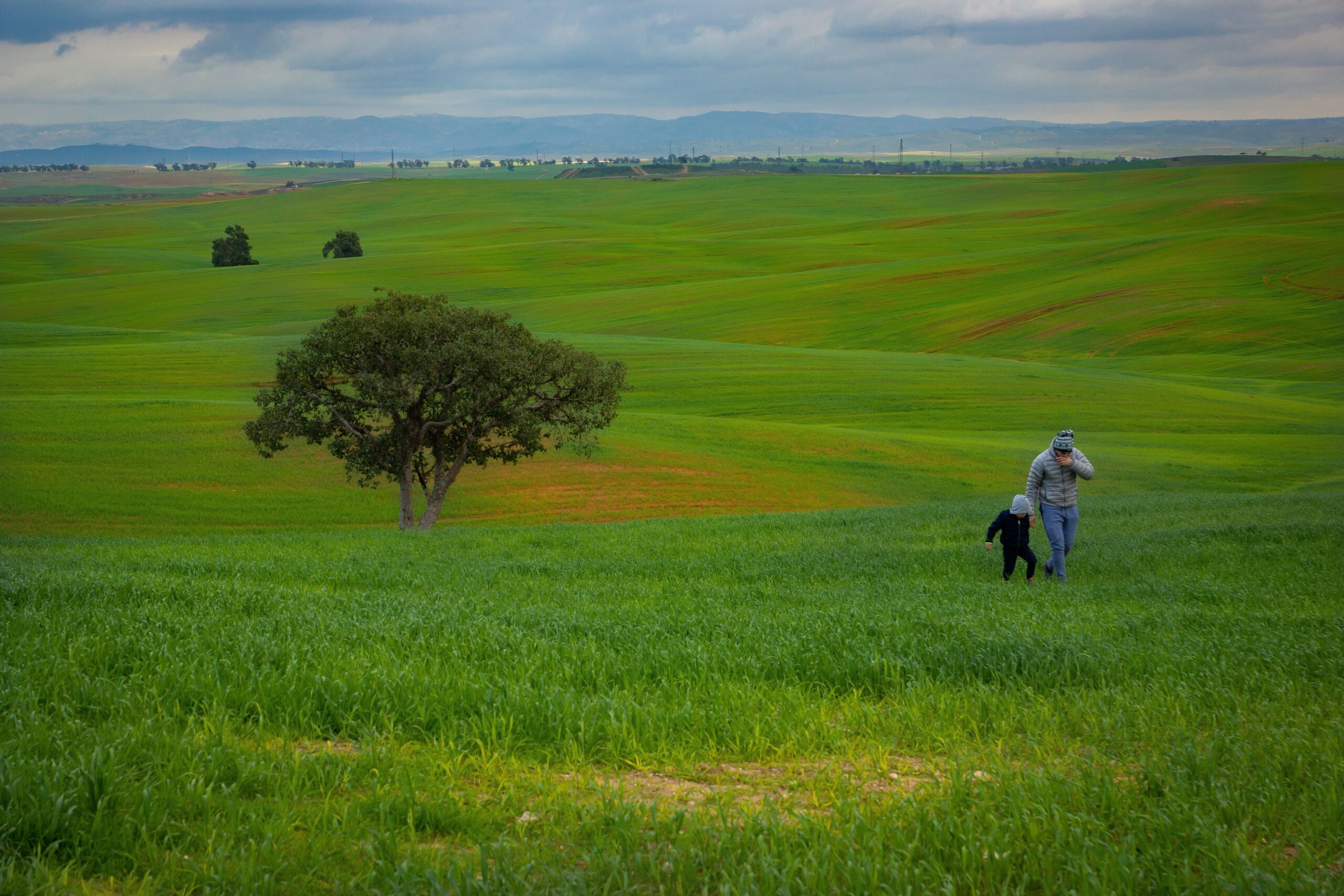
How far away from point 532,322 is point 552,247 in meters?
42.5

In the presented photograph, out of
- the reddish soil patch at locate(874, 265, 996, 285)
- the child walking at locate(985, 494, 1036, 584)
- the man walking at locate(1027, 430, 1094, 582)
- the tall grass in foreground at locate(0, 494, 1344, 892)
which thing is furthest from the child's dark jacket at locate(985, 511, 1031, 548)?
the reddish soil patch at locate(874, 265, 996, 285)

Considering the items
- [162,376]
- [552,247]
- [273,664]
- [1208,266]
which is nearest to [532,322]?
[162,376]

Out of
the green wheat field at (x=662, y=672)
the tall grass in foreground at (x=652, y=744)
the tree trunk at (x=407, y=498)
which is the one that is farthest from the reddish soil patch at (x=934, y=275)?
the tall grass in foreground at (x=652, y=744)

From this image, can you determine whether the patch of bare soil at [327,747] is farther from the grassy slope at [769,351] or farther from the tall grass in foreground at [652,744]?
the grassy slope at [769,351]

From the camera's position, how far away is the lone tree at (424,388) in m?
27.7

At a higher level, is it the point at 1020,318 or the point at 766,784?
the point at 1020,318

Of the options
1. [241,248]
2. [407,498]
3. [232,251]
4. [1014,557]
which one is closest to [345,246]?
[241,248]

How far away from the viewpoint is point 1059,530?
14.2 metres

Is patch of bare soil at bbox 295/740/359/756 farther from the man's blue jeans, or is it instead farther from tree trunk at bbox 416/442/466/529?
tree trunk at bbox 416/442/466/529

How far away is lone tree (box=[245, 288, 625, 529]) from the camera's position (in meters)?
27.7

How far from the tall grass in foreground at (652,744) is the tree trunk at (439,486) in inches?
713

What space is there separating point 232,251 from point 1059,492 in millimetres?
127352

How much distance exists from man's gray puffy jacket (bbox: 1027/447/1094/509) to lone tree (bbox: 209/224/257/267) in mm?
124627

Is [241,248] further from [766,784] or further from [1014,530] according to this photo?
[766,784]
